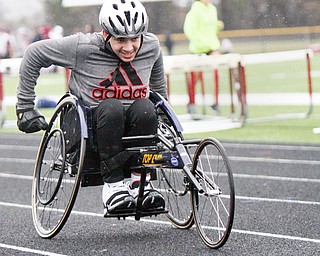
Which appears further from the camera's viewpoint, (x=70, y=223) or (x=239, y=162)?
(x=239, y=162)

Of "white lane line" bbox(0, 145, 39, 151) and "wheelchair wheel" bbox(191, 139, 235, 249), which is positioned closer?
"wheelchair wheel" bbox(191, 139, 235, 249)

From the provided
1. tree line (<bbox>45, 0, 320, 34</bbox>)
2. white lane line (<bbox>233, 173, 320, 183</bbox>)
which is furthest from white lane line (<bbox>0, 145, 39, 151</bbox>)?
tree line (<bbox>45, 0, 320, 34</bbox>)

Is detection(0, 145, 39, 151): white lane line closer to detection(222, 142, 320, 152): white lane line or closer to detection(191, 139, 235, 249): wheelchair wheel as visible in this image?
detection(222, 142, 320, 152): white lane line

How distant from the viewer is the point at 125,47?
21.1ft

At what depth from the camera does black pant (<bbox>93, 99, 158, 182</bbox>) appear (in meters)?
6.28

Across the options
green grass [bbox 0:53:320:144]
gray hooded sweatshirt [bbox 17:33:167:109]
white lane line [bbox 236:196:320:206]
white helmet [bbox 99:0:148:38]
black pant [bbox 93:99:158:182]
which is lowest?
green grass [bbox 0:53:320:144]

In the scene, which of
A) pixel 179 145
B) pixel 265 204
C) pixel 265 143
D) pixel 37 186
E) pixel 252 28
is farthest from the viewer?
pixel 252 28

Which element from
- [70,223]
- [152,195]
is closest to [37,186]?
[70,223]

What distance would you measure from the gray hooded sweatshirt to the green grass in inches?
246

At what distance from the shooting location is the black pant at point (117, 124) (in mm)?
6281

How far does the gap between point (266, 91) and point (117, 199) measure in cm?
1654

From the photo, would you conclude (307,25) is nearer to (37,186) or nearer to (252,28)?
(252,28)

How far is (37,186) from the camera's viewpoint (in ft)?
22.9

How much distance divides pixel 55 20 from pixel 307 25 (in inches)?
347
